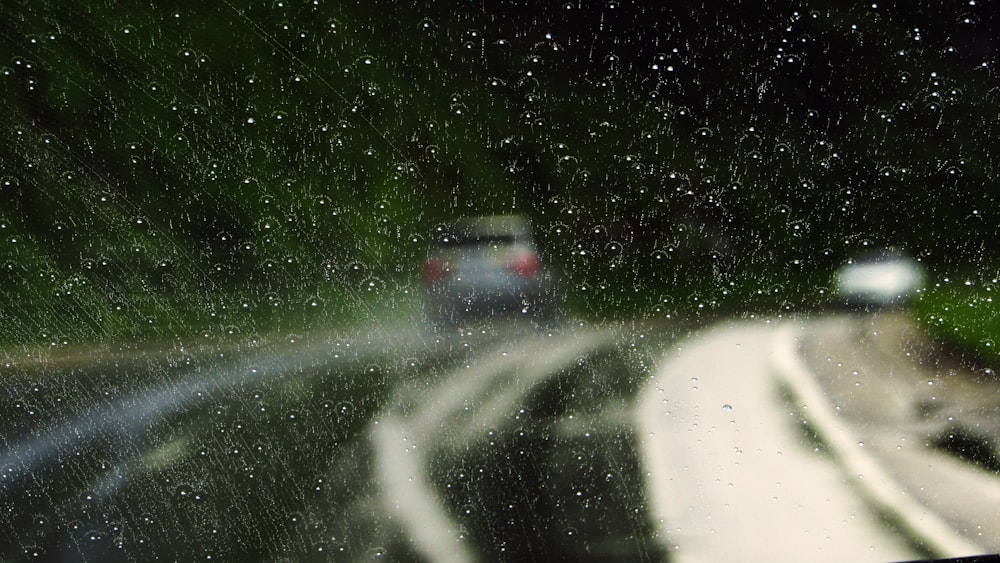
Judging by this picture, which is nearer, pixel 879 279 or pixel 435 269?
pixel 435 269

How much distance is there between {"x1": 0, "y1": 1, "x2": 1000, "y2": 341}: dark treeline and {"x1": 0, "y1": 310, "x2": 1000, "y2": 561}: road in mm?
156

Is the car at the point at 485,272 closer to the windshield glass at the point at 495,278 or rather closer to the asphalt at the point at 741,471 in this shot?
the windshield glass at the point at 495,278

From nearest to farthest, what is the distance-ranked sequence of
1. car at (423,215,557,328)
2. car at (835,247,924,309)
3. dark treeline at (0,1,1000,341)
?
1. dark treeline at (0,1,1000,341)
2. car at (423,215,557,328)
3. car at (835,247,924,309)

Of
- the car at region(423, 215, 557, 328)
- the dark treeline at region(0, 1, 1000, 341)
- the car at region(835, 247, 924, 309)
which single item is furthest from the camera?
the car at region(835, 247, 924, 309)

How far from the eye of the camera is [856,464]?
6.57 feet

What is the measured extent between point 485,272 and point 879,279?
1069 millimetres

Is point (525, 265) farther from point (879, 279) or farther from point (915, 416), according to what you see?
point (915, 416)

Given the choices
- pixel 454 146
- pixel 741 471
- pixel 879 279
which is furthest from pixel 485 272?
pixel 879 279

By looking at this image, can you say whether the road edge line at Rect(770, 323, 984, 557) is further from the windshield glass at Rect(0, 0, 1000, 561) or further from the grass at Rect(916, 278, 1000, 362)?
the grass at Rect(916, 278, 1000, 362)

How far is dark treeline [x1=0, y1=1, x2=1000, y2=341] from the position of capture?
5.73ft

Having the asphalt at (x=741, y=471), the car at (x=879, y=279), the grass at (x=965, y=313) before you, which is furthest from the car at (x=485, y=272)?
the grass at (x=965, y=313)

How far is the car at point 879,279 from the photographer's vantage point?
1.97 metres

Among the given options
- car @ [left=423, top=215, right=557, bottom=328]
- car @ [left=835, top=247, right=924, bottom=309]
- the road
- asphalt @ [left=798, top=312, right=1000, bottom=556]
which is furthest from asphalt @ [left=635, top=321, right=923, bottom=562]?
car @ [left=423, top=215, right=557, bottom=328]

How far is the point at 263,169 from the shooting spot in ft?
5.94
